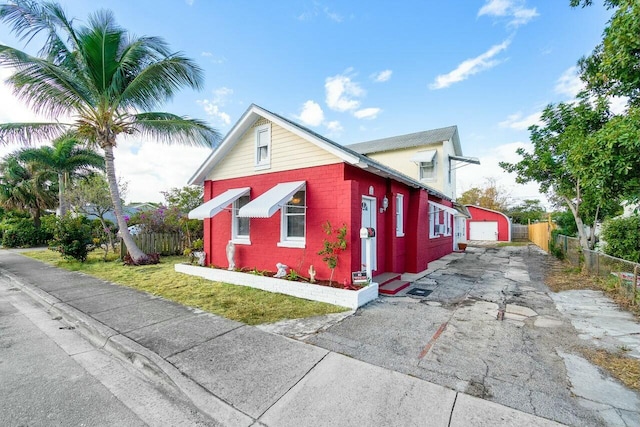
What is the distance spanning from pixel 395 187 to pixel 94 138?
1303 cm

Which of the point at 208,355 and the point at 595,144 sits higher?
the point at 595,144

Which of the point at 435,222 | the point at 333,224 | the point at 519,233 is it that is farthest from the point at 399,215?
the point at 519,233

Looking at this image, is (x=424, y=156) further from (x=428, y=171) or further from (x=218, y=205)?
(x=218, y=205)

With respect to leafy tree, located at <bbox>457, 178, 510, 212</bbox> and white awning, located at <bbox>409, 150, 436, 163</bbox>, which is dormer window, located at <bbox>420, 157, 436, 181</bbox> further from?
leafy tree, located at <bbox>457, 178, 510, 212</bbox>

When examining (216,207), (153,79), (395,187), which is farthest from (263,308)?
(153,79)

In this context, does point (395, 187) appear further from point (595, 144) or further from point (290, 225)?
point (595, 144)

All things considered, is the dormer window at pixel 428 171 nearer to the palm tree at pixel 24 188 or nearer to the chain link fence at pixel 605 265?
the chain link fence at pixel 605 265

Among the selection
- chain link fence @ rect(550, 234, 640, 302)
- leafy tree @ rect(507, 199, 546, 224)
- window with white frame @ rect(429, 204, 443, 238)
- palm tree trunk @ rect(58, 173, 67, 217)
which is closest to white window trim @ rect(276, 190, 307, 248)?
window with white frame @ rect(429, 204, 443, 238)

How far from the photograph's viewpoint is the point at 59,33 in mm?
10484

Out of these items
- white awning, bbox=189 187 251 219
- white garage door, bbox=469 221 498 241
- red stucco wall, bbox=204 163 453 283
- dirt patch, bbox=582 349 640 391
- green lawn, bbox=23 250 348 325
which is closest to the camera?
dirt patch, bbox=582 349 640 391

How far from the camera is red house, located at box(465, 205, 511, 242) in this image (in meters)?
28.8

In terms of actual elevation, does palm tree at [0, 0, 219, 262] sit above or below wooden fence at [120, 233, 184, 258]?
above

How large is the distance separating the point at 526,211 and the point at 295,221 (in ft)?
156

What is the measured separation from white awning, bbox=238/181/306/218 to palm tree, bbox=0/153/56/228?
83.2 feet
